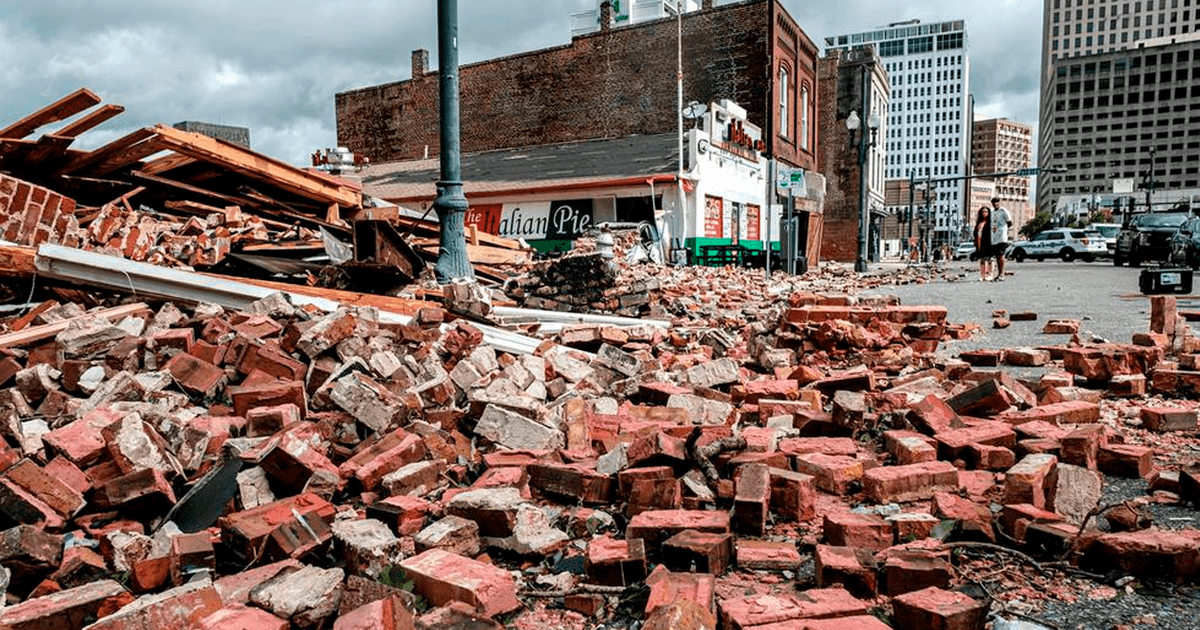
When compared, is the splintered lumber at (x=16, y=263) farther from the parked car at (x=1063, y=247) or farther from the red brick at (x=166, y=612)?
the parked car at (x=1063, y=247)

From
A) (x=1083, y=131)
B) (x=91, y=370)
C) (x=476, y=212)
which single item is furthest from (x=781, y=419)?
(x=1083, y=131)

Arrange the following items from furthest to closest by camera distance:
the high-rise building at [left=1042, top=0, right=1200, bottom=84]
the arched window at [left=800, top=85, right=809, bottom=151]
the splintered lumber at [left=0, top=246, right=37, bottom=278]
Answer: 1. the high-rise building at [left=1042, top=0, right=1200, bottom=84]
2. the arched window at [left=800, top=85, right=809, bottom=151]
3. the splintered lumber at [left=0, top=246, right=37, bottom=278]

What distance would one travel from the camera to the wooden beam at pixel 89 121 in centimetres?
833

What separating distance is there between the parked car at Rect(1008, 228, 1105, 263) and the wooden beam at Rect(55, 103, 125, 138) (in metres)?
37.1

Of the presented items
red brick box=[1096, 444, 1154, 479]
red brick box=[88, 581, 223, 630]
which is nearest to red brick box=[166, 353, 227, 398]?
red brick box=[88, 581, 223, 630]

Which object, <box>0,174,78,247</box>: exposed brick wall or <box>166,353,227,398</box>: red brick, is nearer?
<box>166,353,227,398</box>: red brick

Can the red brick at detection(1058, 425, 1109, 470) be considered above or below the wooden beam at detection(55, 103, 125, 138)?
below

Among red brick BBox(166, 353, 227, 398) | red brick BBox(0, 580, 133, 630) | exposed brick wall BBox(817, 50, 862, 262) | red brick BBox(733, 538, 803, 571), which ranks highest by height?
exposed brick wall BBox(817, 50, 862, 262)

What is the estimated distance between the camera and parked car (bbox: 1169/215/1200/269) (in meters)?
19.2

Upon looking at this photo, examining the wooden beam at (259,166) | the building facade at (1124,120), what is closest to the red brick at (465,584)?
the wooden beam at (259,166)

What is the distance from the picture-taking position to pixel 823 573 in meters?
2.23

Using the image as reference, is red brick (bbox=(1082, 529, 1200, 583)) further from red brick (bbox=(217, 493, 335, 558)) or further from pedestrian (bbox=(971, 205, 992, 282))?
pedestrian (bbox=(971, 205, 992, 282))

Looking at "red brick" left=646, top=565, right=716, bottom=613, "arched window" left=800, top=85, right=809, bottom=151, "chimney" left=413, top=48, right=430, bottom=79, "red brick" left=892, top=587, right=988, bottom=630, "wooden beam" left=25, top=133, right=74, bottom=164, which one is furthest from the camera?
"chimney" left=413, top=48, right=430, bottom=79

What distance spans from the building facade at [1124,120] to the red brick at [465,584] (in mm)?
155470
